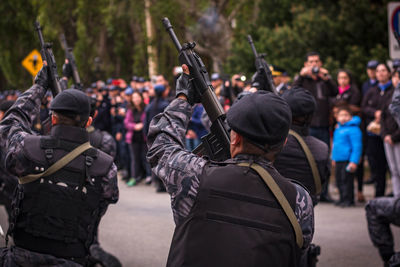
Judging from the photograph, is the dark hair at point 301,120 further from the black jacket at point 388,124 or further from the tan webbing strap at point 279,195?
the black jacket at point 388,124

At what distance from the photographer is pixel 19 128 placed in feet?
14.8

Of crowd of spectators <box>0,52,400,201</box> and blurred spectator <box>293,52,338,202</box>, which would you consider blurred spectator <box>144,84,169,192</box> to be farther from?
blurred spectator <box>293,52,338,202</box>

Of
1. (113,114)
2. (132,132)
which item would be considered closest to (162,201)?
(132,132)

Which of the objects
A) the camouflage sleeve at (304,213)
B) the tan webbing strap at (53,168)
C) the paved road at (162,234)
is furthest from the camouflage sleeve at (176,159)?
the paved road at (162,234)

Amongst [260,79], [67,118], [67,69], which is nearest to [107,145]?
[67,69]

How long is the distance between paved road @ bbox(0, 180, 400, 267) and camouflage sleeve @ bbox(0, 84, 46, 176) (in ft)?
9.92

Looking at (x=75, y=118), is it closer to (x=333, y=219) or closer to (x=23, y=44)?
(x=333, y=219)

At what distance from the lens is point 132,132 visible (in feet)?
46.4

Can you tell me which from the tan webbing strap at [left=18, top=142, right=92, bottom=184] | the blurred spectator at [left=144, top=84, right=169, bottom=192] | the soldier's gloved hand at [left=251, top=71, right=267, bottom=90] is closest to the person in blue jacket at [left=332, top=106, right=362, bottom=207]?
the blurred spectator at [left=144, top=84, right=169, bottom=192]

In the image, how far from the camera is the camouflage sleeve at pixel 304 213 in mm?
3035

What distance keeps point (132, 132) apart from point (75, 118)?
9627 mm

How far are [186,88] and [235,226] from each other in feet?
2.69

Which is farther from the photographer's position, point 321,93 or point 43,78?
point 321,93

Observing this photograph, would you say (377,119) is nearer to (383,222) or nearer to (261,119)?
(383,222)
